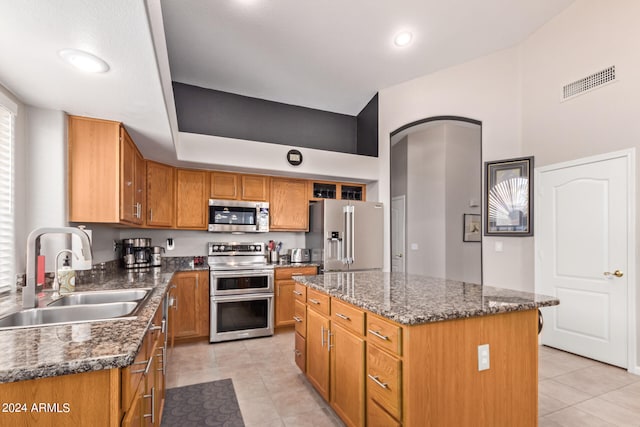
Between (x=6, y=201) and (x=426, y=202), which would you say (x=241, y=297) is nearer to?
(x=6, y=201)

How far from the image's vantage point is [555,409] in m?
2.32

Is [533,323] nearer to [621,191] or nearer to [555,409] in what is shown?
[555,409]

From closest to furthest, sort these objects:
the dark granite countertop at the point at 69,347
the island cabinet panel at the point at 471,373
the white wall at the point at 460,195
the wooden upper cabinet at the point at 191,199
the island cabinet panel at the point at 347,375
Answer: the dark granite countertop at the point at 69,347
the island cabinet panel at the point at 471,373
the island cabinet panel at the point at 347,375
the wooden upper cabinet at the point at 191,199
the white wall at the point at 460,195

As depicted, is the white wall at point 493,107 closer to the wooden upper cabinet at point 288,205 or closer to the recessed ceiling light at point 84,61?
the wooden upper cabinet at point 288,205

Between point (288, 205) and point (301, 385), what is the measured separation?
2473 millimetres

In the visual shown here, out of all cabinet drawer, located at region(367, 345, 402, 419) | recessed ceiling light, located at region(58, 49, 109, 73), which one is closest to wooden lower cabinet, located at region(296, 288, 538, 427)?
cabinet drawer, located at region(367, 345, 402, 419)

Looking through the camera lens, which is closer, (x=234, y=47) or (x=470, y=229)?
(x=234, y=47)

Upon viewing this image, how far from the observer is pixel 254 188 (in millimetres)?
4426

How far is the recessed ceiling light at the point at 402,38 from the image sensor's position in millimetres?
3463

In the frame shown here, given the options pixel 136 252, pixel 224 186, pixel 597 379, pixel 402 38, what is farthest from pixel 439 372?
pixel 136 252

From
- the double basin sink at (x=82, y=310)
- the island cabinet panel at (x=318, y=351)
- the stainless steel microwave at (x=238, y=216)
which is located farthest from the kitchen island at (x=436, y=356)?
the stainless steel microwave at (x=238, y=216)

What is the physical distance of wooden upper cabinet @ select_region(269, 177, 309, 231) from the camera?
4531 mm

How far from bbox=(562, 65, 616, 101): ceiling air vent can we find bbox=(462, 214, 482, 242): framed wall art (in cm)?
281

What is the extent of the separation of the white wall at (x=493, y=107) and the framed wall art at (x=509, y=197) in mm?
109
